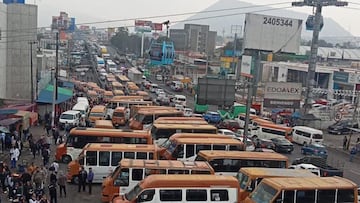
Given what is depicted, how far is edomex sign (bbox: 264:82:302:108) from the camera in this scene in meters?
40.8

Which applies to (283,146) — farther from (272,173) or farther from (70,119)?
(272,173)

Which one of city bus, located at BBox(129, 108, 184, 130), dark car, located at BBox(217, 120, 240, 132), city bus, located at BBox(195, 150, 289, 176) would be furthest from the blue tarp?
city bus, located at BBox(195, 150, 289, 176)

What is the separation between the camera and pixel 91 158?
677 inches

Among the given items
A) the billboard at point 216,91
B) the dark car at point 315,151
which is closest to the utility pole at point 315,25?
the dark car at point 315,151

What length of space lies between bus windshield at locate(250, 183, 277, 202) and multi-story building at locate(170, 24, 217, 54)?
12229cm

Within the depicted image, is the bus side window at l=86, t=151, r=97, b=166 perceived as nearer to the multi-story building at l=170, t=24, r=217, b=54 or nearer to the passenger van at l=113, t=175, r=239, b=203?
the passenger van at l=113, t=175, r=239, b=203

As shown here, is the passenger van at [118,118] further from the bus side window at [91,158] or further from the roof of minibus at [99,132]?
the bus side window at [91,158]

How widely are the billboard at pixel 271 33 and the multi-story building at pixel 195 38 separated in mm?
108734

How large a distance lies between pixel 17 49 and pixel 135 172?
25.8 metres

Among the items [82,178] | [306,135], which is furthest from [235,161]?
[306,135]

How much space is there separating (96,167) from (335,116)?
31.2 m

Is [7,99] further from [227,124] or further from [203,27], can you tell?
[203,27]

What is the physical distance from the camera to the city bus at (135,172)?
14.6 metres

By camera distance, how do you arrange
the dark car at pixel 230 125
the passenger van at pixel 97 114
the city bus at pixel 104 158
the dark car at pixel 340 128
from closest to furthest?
the city bus at pixel 104 158, the passenger van at pixel 97 114, the dark car at pixel 230 125, the dark car at pixel 340 128
